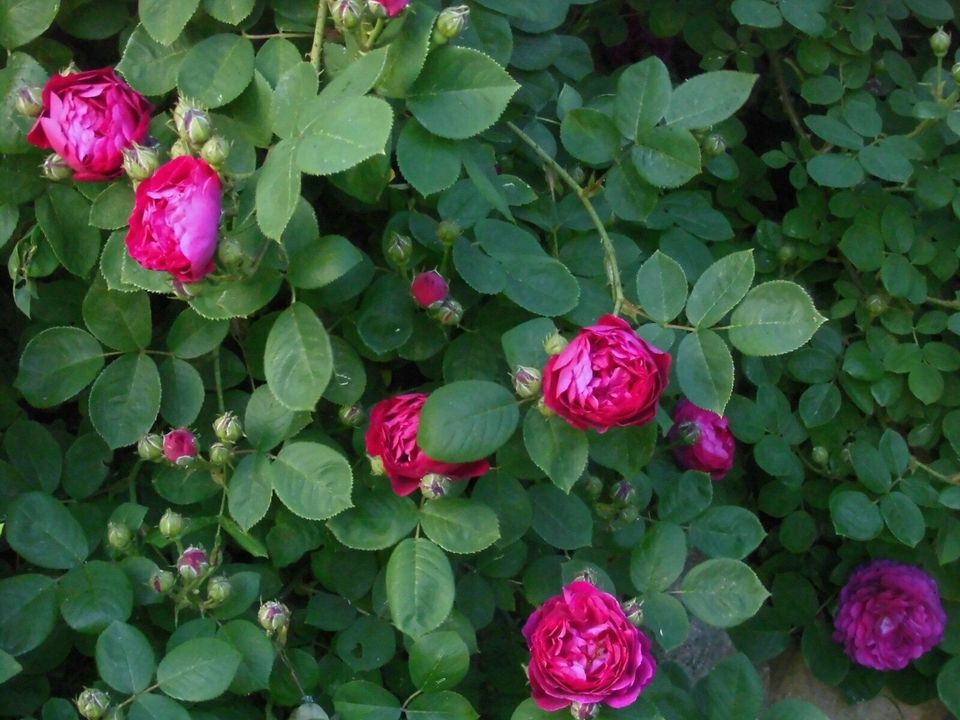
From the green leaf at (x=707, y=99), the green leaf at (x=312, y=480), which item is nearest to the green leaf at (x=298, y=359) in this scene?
the green leaf at (x=312, y=480)

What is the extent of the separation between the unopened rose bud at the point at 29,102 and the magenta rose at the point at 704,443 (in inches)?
36.3

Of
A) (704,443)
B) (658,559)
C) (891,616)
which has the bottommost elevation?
(891,616)

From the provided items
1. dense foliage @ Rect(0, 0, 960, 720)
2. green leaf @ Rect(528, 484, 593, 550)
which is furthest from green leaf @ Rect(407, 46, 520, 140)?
green leaf @ Rect(528, 484, 593, 550)

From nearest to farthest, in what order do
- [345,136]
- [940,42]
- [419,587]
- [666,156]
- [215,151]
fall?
[345,136] → [215,151] → [419,587] → [666,156] → [940,42]

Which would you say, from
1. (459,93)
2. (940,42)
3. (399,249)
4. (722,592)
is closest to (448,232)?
(399,249)

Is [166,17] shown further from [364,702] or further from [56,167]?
[364,702]

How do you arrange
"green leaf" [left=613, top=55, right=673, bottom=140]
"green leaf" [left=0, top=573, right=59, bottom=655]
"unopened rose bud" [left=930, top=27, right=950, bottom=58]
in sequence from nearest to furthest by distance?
"green leaf" [left=0, top=573, right=59, bottom=655] → "green leaf" [left=613, top=55, right=673, bottom=140] → "unopened rose bud" [left=930, top=27, right=950, bottom=58]

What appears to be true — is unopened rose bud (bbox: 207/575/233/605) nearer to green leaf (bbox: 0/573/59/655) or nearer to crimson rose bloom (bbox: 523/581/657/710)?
green leaf (bbox: 0/573/59/655)

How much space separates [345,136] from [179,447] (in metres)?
0.44

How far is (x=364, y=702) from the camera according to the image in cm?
114

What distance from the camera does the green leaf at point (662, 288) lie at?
116 centimetres

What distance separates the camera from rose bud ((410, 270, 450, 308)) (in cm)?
118

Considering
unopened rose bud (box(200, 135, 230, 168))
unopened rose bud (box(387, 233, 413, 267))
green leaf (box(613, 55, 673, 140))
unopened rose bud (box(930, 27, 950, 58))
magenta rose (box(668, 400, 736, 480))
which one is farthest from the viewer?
unopened rose bud (box(930, 27, 950, 58))

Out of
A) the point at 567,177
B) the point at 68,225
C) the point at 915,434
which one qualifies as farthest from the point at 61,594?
the point at 915,434
